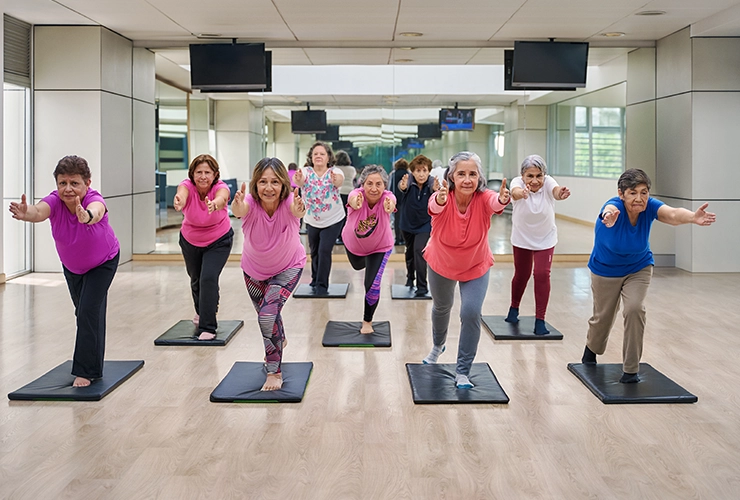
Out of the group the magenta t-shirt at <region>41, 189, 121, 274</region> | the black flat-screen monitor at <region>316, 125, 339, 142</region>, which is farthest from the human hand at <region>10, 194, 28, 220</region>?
the black flat-screen monitor at <region>316, 125, 339, 142</region>

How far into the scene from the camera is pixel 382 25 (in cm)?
977

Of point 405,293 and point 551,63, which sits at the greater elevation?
point 551,63

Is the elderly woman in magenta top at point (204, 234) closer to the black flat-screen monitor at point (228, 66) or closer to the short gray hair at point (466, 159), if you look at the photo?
the short gray hair at point (466, 159)

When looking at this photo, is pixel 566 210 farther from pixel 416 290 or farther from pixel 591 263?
pixel 591 263

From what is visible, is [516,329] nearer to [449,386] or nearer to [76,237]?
[449,386]

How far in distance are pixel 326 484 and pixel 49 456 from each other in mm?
1433

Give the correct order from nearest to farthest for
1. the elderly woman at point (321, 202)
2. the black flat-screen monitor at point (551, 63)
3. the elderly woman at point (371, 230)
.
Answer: the elderly woman at point (371, 230) < the elderly woman at point (321, 202) < the black flat-screen monitor at point (551, 63)

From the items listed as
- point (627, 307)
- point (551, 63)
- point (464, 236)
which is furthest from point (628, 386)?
point (551, 63)

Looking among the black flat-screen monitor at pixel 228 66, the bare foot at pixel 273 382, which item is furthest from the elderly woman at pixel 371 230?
the black flat-screen monitor at pixel 228 66

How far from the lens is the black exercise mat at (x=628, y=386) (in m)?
4.66

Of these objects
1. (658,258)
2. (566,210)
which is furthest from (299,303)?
(566,210)

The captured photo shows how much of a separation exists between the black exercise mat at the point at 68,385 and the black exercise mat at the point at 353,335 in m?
1.56

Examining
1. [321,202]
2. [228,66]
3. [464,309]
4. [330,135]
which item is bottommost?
[464,309]

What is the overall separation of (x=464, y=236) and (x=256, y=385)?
167cm
